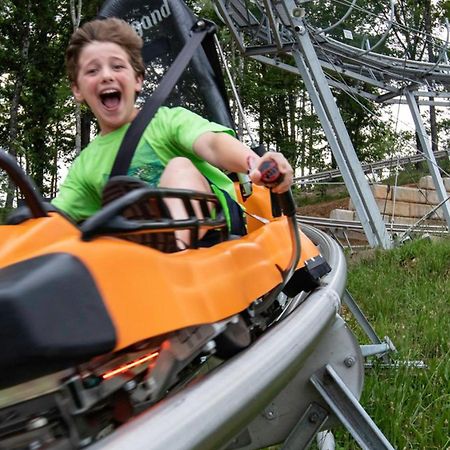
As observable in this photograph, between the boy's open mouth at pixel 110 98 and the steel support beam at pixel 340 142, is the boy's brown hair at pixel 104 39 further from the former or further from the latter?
the steel support beam at pixel 340 142

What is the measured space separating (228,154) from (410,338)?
60.3 inches

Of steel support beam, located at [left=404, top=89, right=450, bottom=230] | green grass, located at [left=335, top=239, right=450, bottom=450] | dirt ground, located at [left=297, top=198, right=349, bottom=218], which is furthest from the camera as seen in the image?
dirt ground, located at [left=297, top=198, right=349, bottom=218]

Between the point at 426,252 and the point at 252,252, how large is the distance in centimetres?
353

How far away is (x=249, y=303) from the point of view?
111 centimetres

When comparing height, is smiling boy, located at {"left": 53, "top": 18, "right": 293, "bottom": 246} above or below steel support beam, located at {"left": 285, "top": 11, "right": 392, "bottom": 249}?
above

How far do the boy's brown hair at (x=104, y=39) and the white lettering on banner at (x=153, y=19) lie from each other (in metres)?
0.64

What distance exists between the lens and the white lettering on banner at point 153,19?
2209 mm

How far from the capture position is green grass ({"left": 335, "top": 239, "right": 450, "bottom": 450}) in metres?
1.74

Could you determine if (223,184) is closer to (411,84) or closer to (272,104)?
(411,84)

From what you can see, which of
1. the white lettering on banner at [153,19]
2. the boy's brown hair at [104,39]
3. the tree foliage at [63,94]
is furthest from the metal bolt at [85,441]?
the tree foliage at [63,94]

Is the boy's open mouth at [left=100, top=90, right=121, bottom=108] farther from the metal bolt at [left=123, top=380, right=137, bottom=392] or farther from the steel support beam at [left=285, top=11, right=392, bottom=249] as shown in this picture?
the steel support beam at [left=285, top=11, right=392, bottom=249]

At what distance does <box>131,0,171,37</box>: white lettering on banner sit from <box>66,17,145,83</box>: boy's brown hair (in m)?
0.64

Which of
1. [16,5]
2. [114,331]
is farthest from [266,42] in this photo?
[16,5]

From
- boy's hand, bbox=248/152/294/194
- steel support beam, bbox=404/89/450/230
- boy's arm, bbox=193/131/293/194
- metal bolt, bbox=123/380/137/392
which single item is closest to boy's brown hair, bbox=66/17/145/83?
boy's arm, bbox=193/131/293/194
